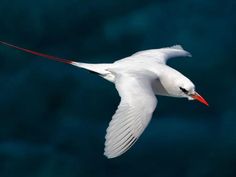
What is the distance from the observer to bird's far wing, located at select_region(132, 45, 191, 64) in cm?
850

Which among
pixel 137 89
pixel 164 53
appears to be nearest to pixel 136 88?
pixel 137 89

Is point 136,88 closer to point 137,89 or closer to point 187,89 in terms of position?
point 137,89

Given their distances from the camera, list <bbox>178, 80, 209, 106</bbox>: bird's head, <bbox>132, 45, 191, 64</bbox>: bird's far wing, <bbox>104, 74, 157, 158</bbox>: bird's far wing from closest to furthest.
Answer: <bbox>104, 74, 157, 158</bbox>: bird's far wing
<bbox>178, 80, 209, 106</bbox>: bird's head
<bbox>132, 45, 191, 64</bbox>: bird's far wing

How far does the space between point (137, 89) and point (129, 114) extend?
46 cm

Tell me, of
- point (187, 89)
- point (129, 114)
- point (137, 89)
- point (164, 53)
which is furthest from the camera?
point (164, 53)

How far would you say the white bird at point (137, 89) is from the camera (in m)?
6.45

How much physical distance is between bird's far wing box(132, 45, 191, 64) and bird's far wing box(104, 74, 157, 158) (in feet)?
3.36

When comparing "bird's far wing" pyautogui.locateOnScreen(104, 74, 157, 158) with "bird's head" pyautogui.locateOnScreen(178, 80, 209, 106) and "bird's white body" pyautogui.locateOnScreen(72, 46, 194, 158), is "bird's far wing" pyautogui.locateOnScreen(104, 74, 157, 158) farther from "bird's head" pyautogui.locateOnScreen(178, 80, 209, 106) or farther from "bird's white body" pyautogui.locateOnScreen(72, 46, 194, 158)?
"bird's head" pyautogui.locateOnScreen(178, 80, 209, 106)

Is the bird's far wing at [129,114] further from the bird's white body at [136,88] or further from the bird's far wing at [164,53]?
the bird's far wing at [164,53]

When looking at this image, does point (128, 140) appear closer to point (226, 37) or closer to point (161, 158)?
point (161, 158)

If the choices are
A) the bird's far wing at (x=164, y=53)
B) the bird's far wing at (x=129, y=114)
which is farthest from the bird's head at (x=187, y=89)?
the bird's far wing at (x=164, y=53)

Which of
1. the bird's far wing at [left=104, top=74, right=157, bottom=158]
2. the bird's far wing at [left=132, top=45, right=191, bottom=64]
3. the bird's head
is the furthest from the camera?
the bird's far wing at [left=132, top=45, right=191, bottom=64]

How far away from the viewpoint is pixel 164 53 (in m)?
8.74

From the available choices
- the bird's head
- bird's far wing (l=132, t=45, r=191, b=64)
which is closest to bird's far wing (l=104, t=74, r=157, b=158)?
the bird's head
